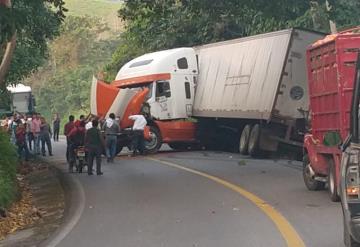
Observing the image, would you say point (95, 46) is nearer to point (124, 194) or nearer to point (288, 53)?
point (288, 53)

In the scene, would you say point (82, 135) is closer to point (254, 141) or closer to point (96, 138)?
point (96, 138)

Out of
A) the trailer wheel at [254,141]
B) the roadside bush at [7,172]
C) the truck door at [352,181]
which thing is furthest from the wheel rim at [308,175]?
the trailer wheel at [254,141]

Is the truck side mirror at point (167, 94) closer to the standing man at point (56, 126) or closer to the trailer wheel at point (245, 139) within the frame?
the trailer wheel at point (245, 139)

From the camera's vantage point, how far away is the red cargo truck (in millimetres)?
11508

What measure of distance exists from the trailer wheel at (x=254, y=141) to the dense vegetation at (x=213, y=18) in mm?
3479

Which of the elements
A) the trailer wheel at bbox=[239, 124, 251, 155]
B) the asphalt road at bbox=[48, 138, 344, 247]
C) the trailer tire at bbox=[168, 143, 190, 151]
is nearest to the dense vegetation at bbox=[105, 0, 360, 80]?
the trailer wheel at bbox=[239, 124, 251, 155]

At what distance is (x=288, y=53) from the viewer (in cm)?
2061

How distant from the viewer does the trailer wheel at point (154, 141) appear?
25.8m

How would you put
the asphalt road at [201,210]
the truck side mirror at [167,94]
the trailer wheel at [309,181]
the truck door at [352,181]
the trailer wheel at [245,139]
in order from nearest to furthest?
1. the truck door at [352,181]
2. the asphalt road at [201,210]
3. the trailer wheel at [309,181]
4. the trailer wheel at [245,139]
5. the truck side mirror at [167,94]

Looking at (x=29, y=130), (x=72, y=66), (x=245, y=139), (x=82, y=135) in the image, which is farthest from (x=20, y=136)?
(x=72, y=66)

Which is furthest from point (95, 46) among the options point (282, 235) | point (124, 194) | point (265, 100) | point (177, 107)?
point (282, 235)

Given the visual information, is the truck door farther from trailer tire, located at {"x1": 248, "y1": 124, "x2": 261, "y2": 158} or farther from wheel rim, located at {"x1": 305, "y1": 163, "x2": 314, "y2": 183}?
trailer tire, located at {"x1": 248, "y1": 124, "x2": 261, "y2": 158}

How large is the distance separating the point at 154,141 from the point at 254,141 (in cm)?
488

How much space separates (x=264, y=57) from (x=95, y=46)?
203 ft
